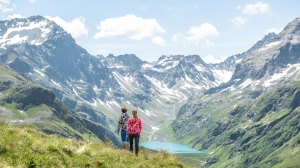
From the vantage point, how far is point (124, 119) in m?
26.1

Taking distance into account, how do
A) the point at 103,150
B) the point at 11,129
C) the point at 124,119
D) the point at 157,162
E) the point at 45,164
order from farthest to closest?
1. the point at 124,119
2. the point at 157,162
3. the point at 103,150
4. the point at 11,129
5. the point at 45,164

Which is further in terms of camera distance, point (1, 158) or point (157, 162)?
point (157, 162)

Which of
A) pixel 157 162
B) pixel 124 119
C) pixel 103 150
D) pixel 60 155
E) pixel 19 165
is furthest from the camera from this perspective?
pixel 124 119

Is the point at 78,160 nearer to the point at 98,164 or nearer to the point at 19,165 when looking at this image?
the point at 98,164

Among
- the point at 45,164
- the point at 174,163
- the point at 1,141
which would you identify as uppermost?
the point at 1,141

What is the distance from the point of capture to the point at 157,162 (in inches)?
851

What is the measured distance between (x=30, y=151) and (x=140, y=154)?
943cm

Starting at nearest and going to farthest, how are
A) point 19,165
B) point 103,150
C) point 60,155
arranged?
point 19,165 → point 60,155 → point 103,150

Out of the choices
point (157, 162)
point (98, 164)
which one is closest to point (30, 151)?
point (98, 164)

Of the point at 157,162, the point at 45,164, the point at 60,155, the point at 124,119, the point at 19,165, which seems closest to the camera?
the point at 19,165

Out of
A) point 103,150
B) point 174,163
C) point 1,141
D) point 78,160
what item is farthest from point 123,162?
point 1,141

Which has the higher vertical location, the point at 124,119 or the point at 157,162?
the point at 124,119

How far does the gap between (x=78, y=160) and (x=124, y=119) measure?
10.0 m

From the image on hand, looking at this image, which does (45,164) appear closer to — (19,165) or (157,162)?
(19,165)
